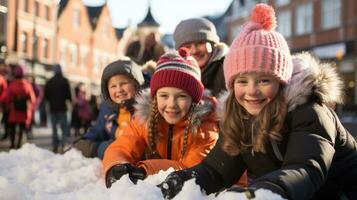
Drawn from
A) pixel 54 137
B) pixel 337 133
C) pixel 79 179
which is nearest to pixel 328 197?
pixel 337 133

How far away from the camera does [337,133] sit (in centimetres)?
223

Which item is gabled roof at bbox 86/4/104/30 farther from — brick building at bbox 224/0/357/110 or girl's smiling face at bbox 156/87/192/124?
girl's smiling face at bbox 156/87/192/124

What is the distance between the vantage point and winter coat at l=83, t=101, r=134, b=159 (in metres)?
4.13

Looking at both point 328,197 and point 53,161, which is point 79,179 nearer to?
point 53,161

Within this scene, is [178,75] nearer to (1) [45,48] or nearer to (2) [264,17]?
(2) [264,17]

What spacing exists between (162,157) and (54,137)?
22.6 ft

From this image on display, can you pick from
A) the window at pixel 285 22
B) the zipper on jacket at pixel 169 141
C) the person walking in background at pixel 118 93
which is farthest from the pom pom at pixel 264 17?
the window at pixel 285 22

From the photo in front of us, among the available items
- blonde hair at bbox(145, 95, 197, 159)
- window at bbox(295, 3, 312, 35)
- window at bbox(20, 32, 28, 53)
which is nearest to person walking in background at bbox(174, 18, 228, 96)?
blonde hair at bbox(145, 95, 197, 159)

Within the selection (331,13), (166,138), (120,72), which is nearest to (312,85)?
(166,138)

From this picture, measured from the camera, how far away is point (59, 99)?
10.1m

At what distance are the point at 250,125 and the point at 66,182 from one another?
125 centimetres

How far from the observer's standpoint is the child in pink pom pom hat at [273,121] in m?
2.03

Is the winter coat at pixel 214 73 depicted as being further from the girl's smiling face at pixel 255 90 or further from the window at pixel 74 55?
the window at pixel 74 55

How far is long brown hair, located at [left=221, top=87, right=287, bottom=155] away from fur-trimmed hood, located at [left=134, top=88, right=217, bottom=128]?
65 centimetres
